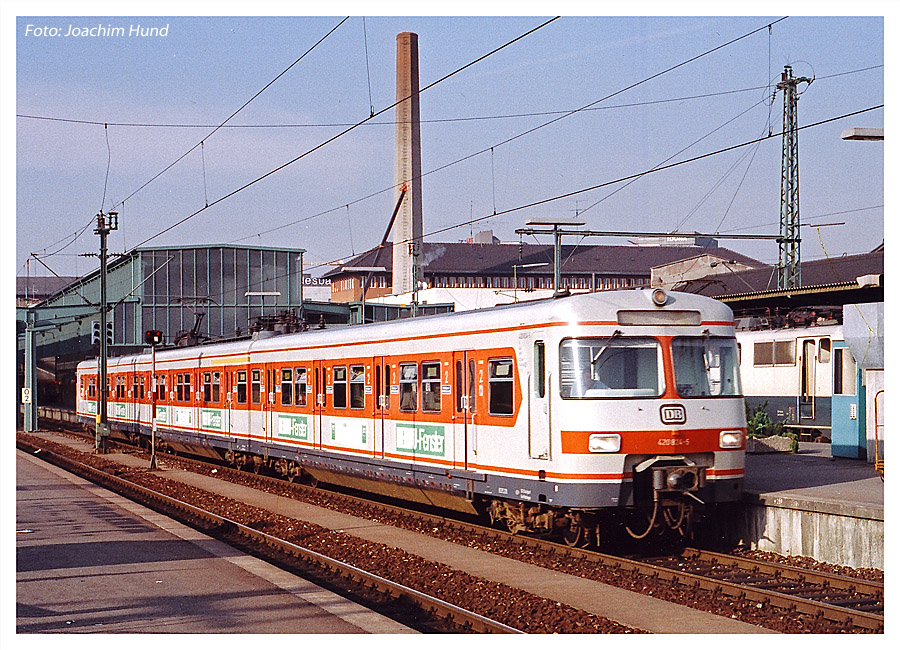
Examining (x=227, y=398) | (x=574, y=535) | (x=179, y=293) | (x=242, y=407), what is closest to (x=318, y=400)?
(x=242, y=407)

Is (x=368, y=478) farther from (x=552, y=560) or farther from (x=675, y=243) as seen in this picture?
(x=675, y=243)

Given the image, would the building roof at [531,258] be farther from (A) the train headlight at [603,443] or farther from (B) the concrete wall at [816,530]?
(A) the train headlight at [603,443]

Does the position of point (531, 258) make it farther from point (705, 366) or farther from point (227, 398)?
point (705, 366)

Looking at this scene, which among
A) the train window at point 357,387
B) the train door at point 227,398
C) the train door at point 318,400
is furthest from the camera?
the train door at point 227,398

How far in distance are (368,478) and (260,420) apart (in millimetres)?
6266

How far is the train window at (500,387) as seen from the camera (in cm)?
1445

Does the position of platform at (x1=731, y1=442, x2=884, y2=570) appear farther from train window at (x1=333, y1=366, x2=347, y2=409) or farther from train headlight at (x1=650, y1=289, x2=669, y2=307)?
train window at (x1=333, y1=366, x2=347, y2=409)

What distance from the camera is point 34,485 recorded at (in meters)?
24.0

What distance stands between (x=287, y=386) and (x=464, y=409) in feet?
26.4

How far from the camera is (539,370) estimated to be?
45.4ft

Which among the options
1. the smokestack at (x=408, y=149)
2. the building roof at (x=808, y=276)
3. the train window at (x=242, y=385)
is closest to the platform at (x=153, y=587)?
the train window at (x=242, y=385)

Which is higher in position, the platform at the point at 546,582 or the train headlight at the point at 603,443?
the train headlight at the point at 603,443

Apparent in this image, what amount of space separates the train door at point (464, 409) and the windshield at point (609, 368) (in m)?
2.19

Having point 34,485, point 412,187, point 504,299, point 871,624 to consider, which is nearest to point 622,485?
point 871,624
